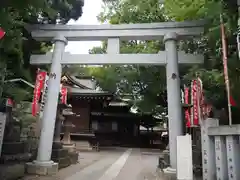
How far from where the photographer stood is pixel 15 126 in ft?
22.9

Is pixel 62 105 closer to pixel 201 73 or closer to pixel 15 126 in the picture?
pixel 15 126

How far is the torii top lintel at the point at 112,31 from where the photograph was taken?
8.65 metres

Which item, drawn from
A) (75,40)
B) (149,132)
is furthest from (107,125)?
(75,40)

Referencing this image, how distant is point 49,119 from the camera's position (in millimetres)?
8305

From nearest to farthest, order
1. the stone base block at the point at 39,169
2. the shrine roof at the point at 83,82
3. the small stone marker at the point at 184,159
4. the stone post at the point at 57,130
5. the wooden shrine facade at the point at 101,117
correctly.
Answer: the small stone marker at the point at 184,159 < the stone base block at the point at 39,169 < the stone post at the point at 57,130 < the wooden shrine facade at the point at 101,117 < the shrine roof at the point at 83,82

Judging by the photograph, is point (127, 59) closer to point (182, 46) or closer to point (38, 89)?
point (38, 89)

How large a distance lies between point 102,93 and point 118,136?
707cm

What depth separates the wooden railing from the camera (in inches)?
130

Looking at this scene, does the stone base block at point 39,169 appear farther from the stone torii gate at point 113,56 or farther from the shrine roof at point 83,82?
the shrine roof at point 83,82

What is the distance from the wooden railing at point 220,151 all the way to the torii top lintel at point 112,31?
17.5 feet

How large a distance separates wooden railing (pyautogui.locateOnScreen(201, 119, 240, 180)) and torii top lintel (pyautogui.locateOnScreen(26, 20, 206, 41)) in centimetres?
534

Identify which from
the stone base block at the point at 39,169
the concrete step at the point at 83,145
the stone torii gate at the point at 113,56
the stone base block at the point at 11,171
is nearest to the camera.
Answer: the stone base block at the point at 11,171

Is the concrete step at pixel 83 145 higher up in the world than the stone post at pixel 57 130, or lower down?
lower down

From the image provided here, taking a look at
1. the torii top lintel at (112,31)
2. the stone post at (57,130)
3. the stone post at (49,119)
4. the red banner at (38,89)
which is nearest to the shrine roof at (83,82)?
the stone post at (57,130)
